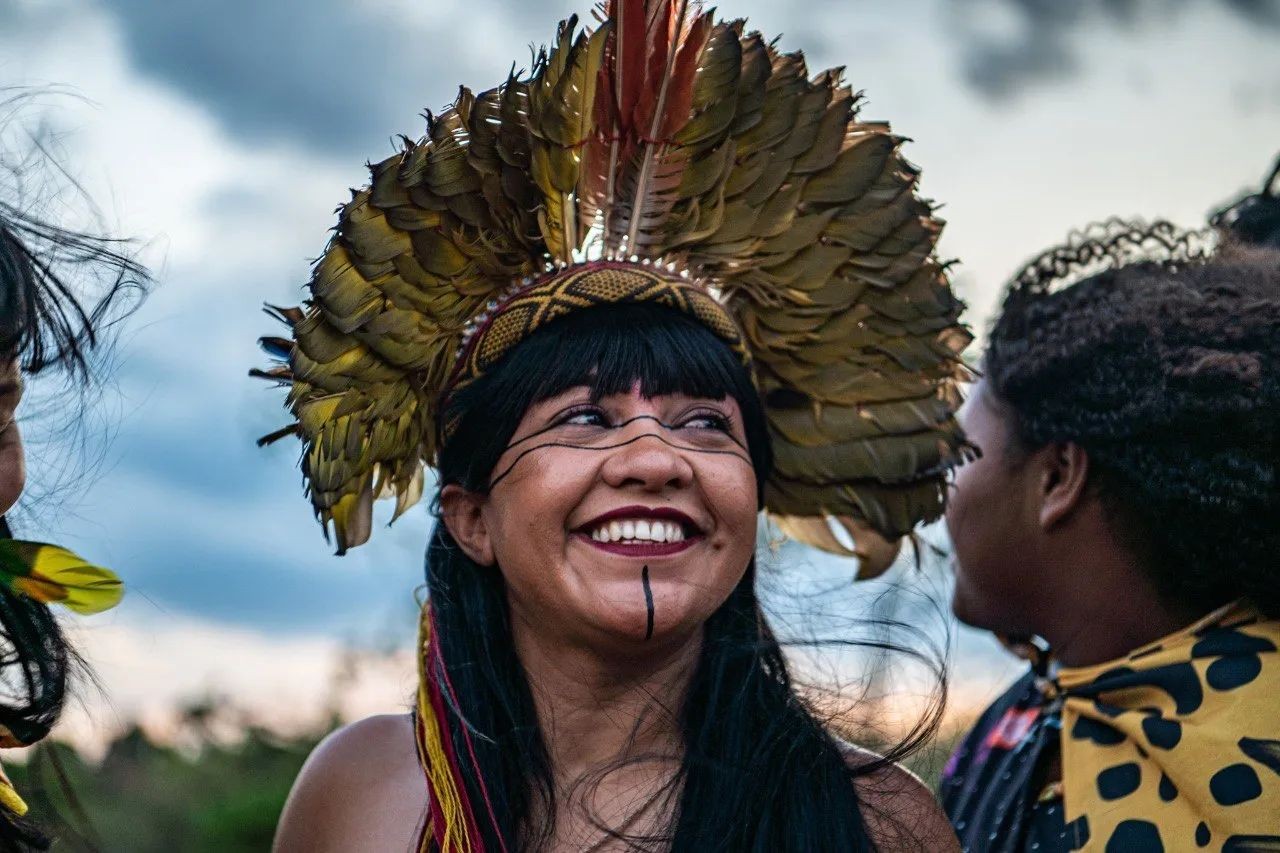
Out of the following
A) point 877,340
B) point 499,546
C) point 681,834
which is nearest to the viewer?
point 681,834

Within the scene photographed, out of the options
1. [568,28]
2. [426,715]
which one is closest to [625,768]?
[426,715]

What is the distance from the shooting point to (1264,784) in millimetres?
2836

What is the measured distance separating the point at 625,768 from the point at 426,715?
0.45 meters

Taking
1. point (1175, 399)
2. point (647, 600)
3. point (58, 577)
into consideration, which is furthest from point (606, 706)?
point (1175, 399)

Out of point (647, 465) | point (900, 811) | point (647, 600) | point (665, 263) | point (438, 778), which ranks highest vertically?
point (665, 263)

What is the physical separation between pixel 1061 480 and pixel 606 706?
124 centimetres

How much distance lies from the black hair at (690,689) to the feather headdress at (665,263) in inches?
3.7

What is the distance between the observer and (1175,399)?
3158 millimetres

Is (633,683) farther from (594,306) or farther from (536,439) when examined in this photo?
(594,306)

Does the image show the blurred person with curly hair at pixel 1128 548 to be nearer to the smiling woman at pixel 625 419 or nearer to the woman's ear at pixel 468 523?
the smiling woman at pixel 625 419

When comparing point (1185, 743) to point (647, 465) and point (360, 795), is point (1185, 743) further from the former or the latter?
point (360, 795)

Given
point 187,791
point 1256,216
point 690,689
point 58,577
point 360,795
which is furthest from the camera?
point 187,791

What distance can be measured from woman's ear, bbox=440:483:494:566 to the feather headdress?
0.20m

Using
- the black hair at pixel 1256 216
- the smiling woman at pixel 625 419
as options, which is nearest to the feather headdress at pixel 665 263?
the smiling woman at pixel 625 419
